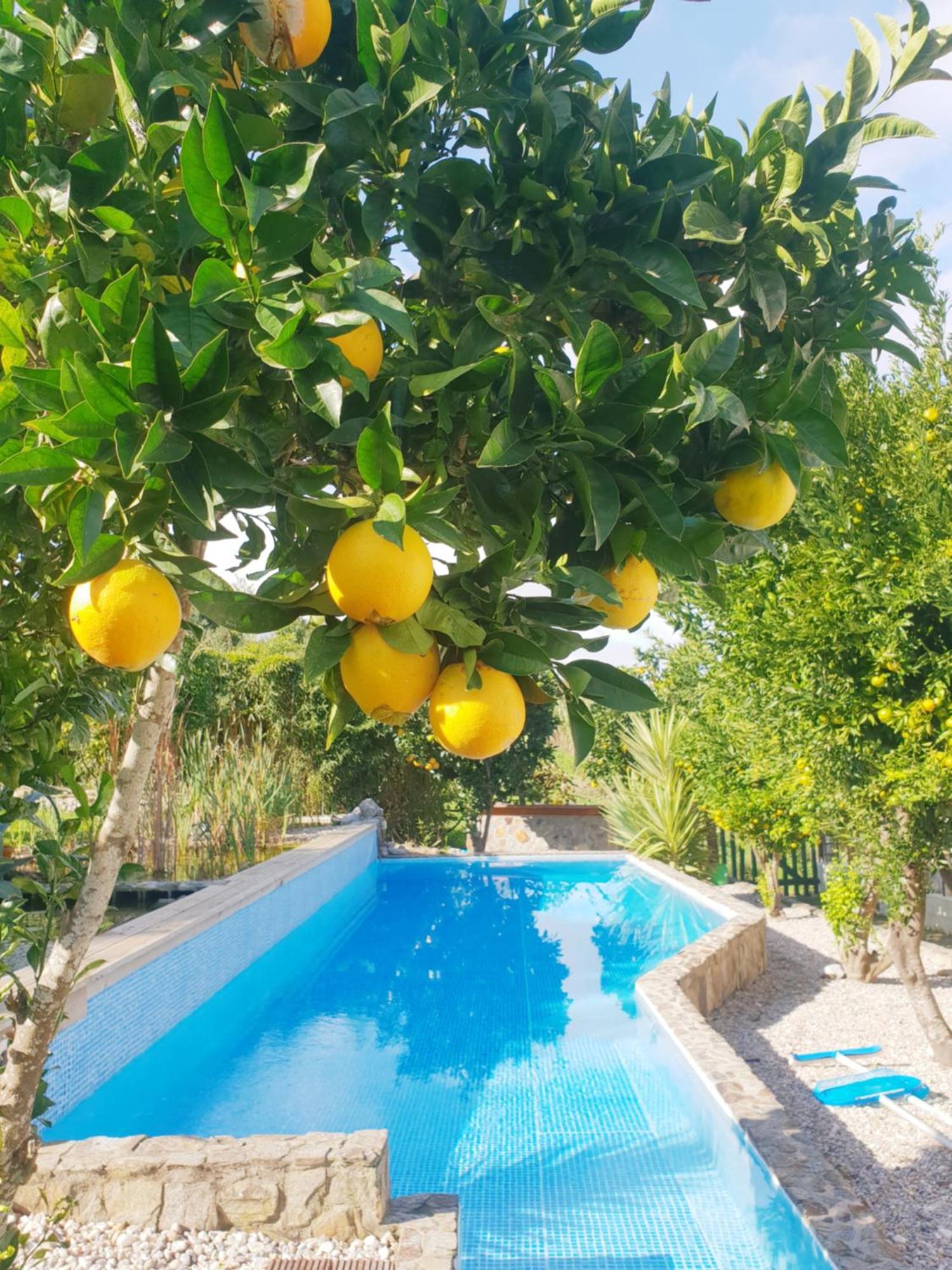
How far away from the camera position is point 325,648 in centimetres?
99

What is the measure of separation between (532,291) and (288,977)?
323 inches

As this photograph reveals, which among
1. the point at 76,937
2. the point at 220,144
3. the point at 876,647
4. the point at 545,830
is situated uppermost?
the point at 876,647

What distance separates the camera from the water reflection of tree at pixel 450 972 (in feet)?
21.5

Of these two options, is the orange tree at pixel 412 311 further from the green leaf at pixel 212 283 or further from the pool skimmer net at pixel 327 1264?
the pool skimmer net at pixel 327 1264

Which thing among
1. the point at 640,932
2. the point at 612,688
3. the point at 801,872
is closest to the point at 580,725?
the point at 612,688

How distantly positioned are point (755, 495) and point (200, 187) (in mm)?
674

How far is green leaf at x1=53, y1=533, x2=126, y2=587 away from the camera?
2.86 ft

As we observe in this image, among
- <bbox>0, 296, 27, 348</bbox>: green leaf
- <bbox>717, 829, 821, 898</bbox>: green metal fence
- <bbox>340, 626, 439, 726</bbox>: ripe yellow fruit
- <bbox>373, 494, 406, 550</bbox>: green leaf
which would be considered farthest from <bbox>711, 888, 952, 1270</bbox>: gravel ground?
<bbox>0, 296, 27, 348</bbox>: green leaf

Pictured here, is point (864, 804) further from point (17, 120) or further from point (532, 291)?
point (17, 120)

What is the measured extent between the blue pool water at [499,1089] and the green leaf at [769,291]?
312 cm

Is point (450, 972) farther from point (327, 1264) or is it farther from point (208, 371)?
point (208, 371)

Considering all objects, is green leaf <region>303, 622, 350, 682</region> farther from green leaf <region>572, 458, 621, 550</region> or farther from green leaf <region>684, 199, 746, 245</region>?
green leaf <region>684, 199, 746, 245</region>

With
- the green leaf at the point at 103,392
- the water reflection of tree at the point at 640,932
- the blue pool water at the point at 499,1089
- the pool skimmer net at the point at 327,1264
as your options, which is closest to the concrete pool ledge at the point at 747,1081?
the blue pool water at the point at 499,1089

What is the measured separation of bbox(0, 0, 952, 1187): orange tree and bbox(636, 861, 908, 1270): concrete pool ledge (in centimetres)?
282
